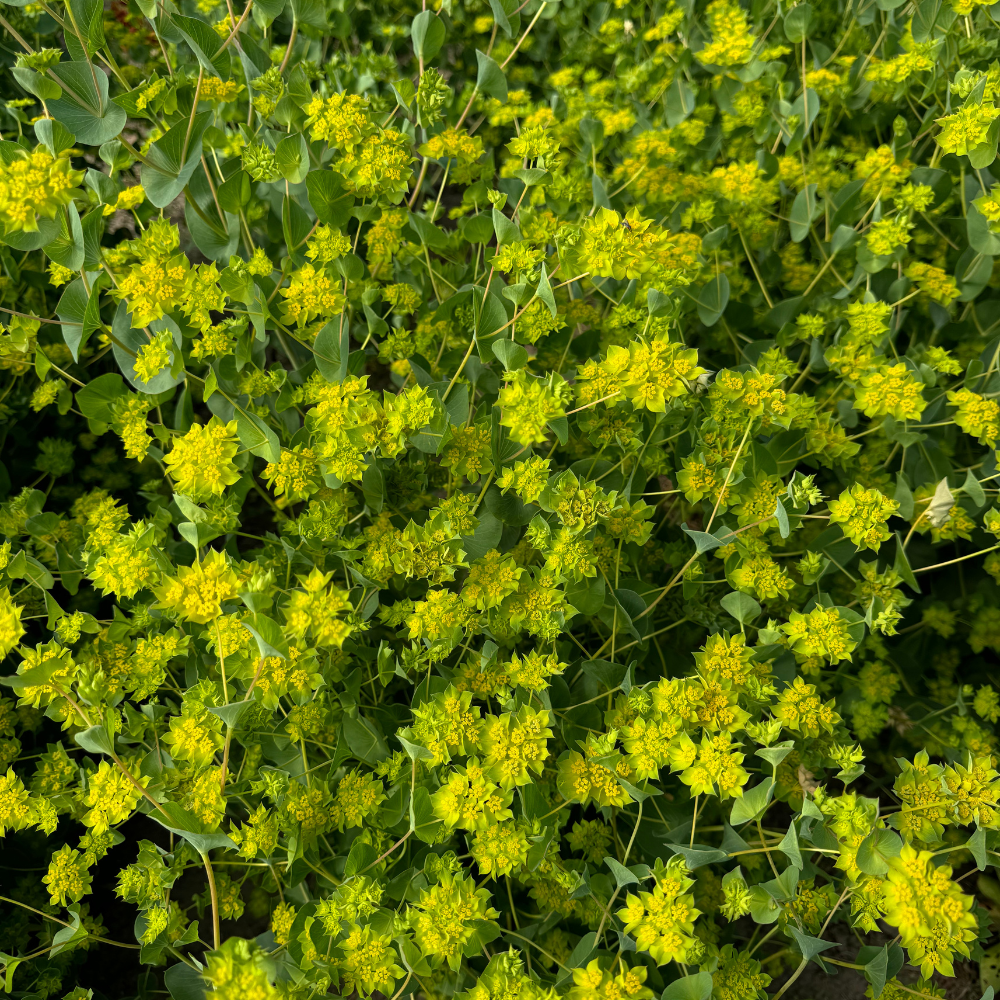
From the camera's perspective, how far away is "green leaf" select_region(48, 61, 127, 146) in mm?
1046

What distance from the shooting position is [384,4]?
203 cm

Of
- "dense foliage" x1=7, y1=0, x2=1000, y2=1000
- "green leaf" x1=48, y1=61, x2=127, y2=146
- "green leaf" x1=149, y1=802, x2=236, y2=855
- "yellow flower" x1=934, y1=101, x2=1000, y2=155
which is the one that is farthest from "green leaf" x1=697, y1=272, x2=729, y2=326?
"green leaf" x1=149, y1=802, x2=236, y2=855

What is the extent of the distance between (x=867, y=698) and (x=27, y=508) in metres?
1.62

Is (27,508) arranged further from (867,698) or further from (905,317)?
(905,317)

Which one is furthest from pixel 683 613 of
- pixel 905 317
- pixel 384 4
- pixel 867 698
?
pixel 384 4

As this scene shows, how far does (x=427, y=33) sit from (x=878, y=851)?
4.77 ft

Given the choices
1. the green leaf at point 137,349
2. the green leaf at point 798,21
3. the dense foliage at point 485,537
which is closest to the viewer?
the dense foliage at point 485,537

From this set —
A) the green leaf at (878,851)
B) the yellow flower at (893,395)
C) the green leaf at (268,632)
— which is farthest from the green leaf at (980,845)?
the green leaf at (268,632)

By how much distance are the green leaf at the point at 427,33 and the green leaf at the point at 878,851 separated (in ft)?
4.61

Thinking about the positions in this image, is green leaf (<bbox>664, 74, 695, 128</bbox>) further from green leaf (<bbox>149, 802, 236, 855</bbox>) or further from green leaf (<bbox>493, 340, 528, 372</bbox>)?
green leaf (<bbox>149, 802, 236, 855</bbox>)

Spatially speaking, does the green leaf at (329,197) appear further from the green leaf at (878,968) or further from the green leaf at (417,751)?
the green leaf at (878,968)

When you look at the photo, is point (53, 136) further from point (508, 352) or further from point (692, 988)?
point (692, 988)

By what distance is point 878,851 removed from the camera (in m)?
1.00

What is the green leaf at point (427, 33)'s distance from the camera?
1.26m
